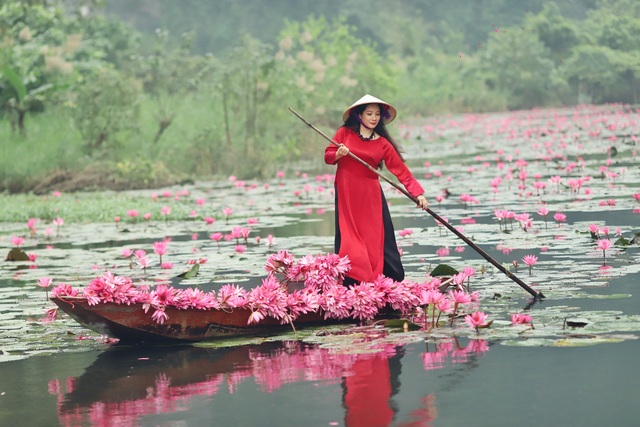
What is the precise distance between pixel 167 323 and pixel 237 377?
1263 mm

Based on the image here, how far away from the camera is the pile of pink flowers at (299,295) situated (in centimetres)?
898

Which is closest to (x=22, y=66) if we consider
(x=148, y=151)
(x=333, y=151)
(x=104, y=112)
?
(x=104, y=112)

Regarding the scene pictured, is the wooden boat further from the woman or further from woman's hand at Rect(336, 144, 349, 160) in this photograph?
woman's hand at Rect(336, 144, 349, 160)

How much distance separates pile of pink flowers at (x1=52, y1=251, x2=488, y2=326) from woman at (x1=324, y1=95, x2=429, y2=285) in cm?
Result: 29

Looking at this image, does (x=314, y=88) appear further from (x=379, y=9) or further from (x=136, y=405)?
(x=379, y=9)

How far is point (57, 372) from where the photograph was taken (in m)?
8.50

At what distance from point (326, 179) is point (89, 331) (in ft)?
45.9

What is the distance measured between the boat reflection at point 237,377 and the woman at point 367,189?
1387mm

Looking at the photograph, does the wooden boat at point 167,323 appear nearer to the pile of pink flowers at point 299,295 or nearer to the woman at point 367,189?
the pile of pink flowers at point 299,295

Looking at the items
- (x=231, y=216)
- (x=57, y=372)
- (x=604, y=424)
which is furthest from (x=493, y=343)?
(x=231, y=216)

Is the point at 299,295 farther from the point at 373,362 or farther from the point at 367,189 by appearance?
the point at 373,362

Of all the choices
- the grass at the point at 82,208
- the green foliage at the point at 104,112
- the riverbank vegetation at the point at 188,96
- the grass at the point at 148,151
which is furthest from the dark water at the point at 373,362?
the green foliage at the point at 104,112

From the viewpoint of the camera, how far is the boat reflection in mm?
7090

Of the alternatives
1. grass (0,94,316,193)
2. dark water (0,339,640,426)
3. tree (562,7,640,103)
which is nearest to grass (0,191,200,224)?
grass (0,94,316,193)
